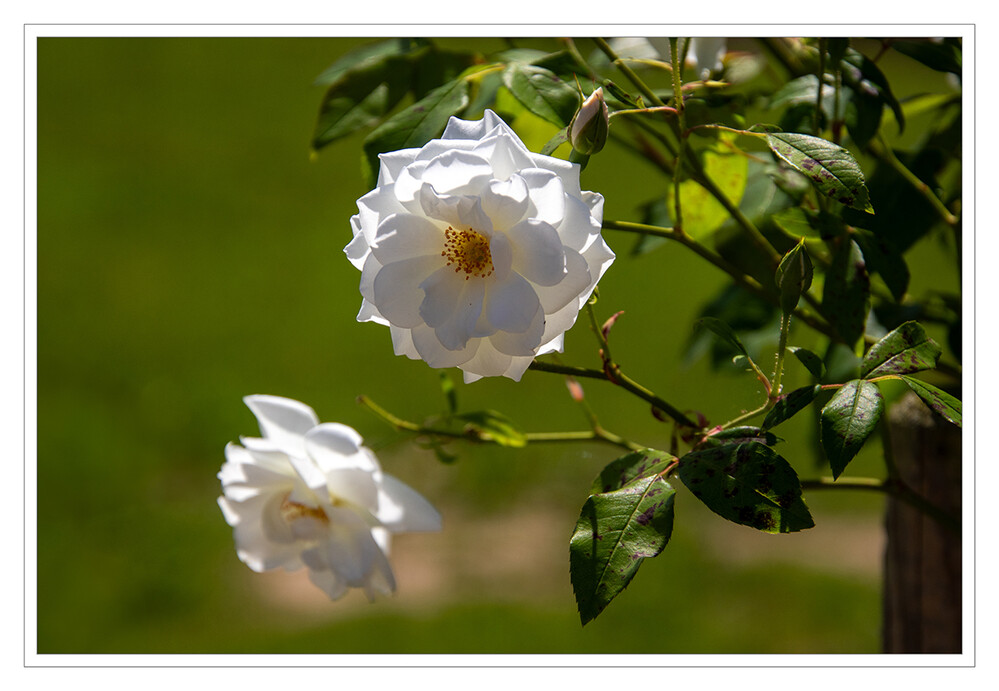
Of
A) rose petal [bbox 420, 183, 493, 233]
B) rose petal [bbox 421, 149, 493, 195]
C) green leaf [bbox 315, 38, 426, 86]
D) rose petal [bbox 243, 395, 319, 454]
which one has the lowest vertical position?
rose petal [bbox 243, 395, 319, 454]

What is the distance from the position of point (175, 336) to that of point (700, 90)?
1.66m

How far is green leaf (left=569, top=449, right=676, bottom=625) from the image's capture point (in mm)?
351

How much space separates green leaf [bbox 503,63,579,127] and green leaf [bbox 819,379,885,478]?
7.0 inches

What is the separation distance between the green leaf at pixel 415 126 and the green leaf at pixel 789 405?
0.68ft

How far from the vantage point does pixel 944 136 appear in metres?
0.59

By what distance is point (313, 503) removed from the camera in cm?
49

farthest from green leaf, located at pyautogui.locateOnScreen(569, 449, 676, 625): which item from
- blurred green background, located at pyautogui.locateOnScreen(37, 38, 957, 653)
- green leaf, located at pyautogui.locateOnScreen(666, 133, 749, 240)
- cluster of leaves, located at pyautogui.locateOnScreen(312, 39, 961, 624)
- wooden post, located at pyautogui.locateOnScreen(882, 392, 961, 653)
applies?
blurred green background, located at pyautogui.locateOnScreen(37, 38, 957, 653)

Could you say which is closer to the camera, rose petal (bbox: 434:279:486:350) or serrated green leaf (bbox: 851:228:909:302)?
rose petal (bbox: 434:279:486:350)

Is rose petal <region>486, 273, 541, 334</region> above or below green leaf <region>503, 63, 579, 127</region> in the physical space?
below

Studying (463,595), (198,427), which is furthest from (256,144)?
(463,595)

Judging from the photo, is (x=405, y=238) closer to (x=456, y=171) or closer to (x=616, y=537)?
(x=456, y=171)

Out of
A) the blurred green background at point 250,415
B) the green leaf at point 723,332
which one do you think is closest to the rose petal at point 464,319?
the green leaf at point 723,332

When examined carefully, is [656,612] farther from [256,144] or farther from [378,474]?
[256,144]

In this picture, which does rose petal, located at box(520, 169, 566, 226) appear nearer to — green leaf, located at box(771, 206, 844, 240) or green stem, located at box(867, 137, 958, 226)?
green leaf, located at box(771, 206, 844, 240)
